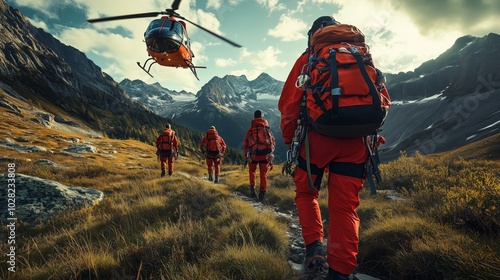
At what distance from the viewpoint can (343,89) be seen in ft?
9.48

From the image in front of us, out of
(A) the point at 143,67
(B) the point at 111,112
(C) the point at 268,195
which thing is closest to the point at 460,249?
(C) the point at 268,195

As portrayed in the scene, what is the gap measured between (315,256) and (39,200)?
22.0ft

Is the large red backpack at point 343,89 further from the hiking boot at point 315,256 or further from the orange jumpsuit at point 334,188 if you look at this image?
the hiking boot at point 315,256

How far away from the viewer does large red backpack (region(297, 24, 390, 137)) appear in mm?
2857

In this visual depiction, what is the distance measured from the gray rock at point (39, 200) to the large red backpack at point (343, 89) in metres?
6.41

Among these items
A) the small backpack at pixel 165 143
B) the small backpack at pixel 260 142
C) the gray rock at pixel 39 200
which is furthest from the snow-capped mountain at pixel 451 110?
the gray rock at pixel 39 200

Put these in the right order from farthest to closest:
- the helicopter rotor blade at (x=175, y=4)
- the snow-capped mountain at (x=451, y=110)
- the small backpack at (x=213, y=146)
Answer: the snow-capped mountain at (x=451, y=110) → the small backpack at (x=213, y=146) → the helicopter rotor blade at (x=175, y=4)

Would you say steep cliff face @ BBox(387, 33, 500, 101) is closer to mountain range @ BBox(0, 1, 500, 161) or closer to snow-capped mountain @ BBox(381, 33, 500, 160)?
snow-capped mountain @ BBox(381, 33, 500, 160)

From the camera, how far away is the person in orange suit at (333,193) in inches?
110

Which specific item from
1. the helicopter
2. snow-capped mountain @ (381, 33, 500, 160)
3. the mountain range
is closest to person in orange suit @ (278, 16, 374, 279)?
the helicopter

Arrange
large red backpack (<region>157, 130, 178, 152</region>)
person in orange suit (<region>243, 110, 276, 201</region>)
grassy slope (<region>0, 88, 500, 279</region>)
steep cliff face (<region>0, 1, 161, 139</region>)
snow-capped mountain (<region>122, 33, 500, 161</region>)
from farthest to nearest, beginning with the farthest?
1. steep cliff face (<region>0, 1, 161, 139</region>)
2. snow-capped mountain (<region>122, 33, 500, 161</region>)
3. large red backpack (<region>157, 130, 178, 152</region>)
4. person in orange suit (<region>243, 110, 276, 201</region>)
5. grassy slope (<region>0, 88, 500, 279</region>)

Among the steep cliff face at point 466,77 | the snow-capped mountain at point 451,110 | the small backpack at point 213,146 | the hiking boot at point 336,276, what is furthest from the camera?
A: the steep cliff face at point 466,77

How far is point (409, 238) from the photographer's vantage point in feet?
12.4

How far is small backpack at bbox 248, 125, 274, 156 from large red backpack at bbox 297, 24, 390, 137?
250 inches
